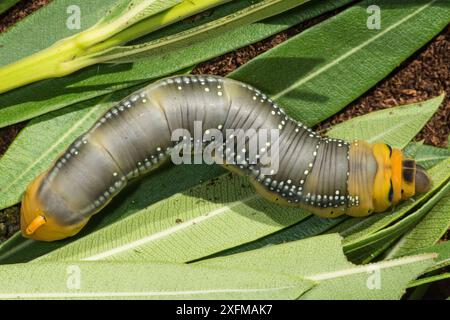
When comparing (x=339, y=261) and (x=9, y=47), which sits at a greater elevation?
(x=9, y=47)

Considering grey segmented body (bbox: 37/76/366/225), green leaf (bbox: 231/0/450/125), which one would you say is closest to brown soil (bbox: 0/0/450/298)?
green leaf (bbox: 231/0/450/125)

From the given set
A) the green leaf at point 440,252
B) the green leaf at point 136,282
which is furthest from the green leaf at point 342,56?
the green leaf at point 136,282

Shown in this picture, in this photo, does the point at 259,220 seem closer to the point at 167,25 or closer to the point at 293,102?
the point at 293,102

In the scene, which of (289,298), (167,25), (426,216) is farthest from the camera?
(426,216)

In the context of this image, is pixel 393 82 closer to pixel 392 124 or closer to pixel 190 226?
pixel 392 124

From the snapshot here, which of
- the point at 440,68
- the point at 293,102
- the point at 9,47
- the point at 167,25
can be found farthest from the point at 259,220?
the point at 9,47

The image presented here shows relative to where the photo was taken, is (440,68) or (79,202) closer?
(79,202)
